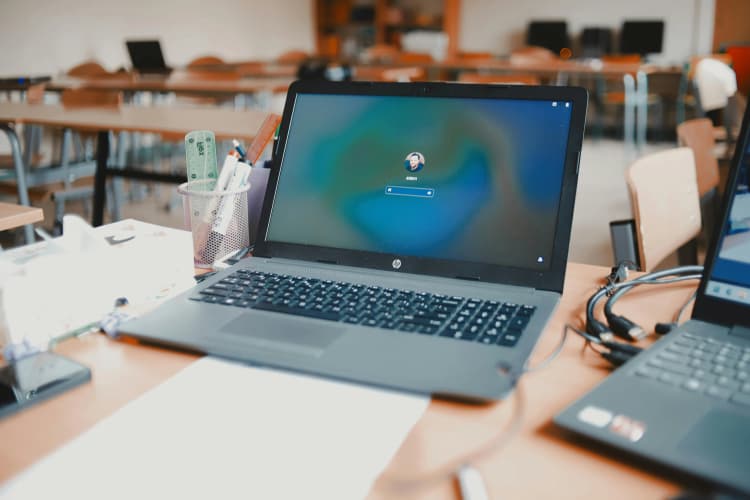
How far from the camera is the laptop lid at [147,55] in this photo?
5707 millimetres

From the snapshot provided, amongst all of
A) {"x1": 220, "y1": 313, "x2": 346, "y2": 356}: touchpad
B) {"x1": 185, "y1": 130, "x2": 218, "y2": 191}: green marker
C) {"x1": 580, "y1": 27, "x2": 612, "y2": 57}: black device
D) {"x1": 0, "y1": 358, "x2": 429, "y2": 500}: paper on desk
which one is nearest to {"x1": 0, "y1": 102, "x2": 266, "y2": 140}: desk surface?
{"x1": 185, "y1": 130, "x2": 218, "y2": 191}: green marker

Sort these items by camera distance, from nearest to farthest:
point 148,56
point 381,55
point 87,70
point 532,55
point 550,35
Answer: point 87,70 < point 148,56 < point 532,55 < point 381,55 < point 550,35

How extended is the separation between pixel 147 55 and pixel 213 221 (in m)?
5.35

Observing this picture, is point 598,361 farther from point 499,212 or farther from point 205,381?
point 205,381

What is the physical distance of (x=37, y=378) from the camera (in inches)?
25.5

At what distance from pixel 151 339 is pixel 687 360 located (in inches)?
22.4

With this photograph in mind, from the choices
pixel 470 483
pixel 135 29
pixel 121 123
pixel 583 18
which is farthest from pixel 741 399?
pixel 583 18

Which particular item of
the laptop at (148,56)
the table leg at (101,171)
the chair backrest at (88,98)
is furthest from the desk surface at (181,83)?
the table leg at (101,171)

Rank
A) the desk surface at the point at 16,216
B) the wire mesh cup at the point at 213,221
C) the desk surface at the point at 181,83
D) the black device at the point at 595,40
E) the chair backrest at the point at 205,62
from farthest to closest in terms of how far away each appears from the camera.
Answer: the black device at the point at 595,40
the chair backrest at the point at 205,62
the desk surface at the point at 181,83
the desk surface at the point at 16,216
the wire mesh cup at the point at 213,221

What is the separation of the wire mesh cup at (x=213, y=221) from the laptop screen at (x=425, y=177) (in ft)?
0.24

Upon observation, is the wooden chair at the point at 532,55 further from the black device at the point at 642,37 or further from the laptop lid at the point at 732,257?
the laptop lid at the point at 732,257

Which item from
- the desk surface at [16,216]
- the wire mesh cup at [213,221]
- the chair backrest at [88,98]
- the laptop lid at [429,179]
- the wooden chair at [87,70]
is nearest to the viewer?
the laptop lid at [429,179]

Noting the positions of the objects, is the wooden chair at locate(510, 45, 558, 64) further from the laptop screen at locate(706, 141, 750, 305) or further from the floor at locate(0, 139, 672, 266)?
the laptop screen at locate(706, 141, 750, 305)

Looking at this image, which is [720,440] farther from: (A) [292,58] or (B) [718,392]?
(A) [292,58]
